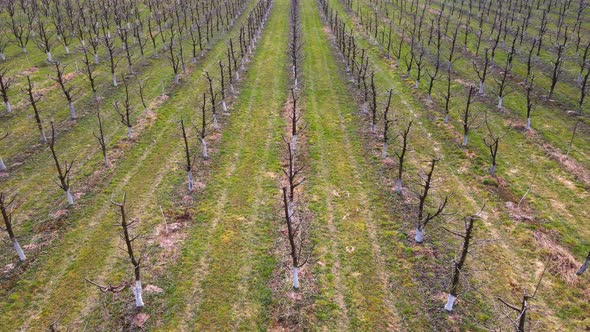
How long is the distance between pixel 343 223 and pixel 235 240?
5.74 meters

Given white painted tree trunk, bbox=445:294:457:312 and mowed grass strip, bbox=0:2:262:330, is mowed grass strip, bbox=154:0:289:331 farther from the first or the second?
white painted tree trunk, bbox=445:294:457:312

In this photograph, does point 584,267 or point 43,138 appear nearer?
point 584,267

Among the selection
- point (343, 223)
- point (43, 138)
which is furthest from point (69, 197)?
point (343, 223)

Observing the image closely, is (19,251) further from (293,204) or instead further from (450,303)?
(450,303)

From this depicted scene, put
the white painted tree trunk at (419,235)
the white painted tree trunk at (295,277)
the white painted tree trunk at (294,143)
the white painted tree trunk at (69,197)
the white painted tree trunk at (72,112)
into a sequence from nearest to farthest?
the white painted tree trunk at (295,277) → the white painted tree trunk at (419,235) → the white painted tree trunk at (69,197) → the white painted tree trunk at (294,143) → the white painted tree trunk at (72,112)

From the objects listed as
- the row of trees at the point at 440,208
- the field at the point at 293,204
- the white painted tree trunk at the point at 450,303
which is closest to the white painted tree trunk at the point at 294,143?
the field at the point at 293,204

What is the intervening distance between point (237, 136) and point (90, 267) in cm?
1502

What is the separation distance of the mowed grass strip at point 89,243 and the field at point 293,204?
0.10 meters

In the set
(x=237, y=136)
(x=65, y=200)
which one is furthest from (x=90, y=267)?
(x=237, y=136)

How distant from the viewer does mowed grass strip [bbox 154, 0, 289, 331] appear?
15.8m

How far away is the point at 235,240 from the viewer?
64.9 ft

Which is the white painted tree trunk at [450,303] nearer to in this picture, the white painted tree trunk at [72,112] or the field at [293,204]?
the field at [293,204]

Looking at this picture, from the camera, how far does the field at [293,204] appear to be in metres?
15.8

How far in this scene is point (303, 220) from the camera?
69.6 feet
